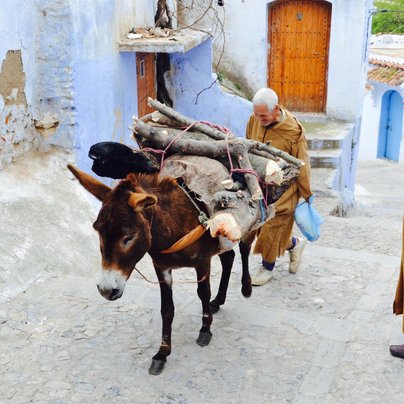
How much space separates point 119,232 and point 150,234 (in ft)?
0.83

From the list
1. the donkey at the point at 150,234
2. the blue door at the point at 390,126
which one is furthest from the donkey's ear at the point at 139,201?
the blue door at the point at 390,126

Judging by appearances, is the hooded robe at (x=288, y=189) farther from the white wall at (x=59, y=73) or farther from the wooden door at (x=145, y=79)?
the wooden door at (x=145, y=79)

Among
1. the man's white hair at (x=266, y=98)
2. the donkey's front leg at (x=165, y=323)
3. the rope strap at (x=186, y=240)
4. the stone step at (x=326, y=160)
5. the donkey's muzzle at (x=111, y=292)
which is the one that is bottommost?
the stone step at (x=326, y=160)

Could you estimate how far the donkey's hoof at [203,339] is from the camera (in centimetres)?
454

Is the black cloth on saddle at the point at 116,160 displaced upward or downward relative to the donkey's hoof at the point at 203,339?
upward

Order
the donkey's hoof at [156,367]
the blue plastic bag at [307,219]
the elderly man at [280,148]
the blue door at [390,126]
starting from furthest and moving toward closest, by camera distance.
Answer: the blue door at [390,126]
the blue plastic bag at [307,219]
the elderly man at [280,148]
the donkey's hoof at [156,367]

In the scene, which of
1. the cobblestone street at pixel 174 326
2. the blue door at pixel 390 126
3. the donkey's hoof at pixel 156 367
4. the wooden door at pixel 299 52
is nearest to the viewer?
the cobblestone street at pixel 174 326

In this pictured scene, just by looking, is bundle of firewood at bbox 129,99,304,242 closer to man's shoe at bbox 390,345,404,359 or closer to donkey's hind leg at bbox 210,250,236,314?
donkey's hind leg at bbox 210,250,236,314

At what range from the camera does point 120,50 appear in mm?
7664

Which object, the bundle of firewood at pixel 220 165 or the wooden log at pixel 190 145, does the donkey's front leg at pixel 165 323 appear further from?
the wooden log at pixel 190 145

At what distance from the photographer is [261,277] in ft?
18.7

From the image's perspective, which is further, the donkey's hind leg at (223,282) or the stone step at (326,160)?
the stone step at (326,160)

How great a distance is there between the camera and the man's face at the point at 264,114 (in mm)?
5113

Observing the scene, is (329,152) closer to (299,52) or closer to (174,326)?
(299,52)
